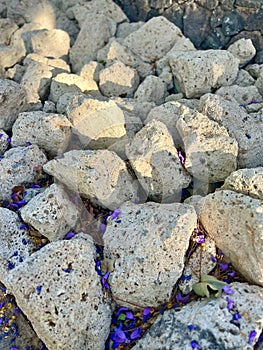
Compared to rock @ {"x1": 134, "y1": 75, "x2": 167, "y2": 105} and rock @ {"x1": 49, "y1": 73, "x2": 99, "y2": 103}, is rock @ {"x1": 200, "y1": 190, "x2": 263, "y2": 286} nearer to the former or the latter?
rock @ {"x1": 134, "y1": 75, "x2": 167, "y2": 105}

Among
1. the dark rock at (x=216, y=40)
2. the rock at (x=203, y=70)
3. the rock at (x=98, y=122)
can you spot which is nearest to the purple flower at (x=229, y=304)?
the rock at (x=98, y=122)

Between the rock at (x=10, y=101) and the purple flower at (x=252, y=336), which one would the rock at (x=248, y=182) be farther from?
the rock at (x=10, y=101)

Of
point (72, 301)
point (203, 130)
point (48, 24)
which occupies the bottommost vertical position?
point (72, 301)

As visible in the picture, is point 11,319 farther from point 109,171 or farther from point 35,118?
point 35,118

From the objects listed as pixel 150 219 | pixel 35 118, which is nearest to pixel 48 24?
pixel 35 118

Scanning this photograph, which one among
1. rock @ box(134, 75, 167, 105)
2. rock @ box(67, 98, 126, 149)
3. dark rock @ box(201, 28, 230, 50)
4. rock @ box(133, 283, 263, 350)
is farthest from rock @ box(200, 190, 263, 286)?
dark rock @ box(201, 28, 230, 50)

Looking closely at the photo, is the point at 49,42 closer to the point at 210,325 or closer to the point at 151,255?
the point at 151,255
